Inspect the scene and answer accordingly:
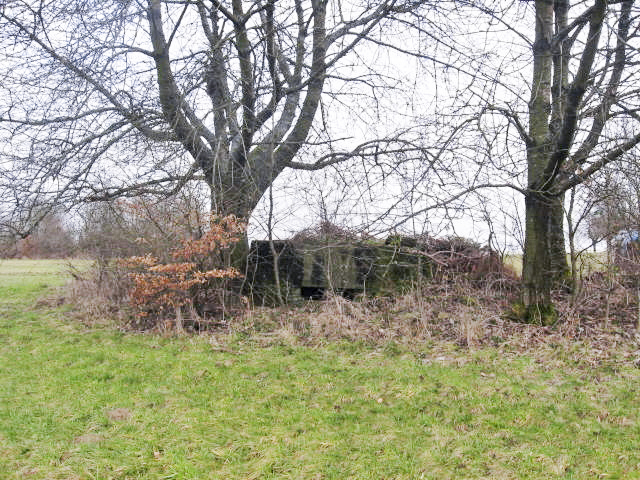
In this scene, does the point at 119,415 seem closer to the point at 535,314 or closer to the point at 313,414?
the point at 313,414

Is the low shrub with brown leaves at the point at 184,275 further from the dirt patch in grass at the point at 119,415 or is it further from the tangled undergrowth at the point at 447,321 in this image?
the dirt patch in grass at the point at 119,415

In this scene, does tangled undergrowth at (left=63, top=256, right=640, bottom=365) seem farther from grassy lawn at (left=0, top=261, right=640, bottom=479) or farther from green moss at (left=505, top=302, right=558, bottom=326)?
grassy lawn at (left=0, top=261, right=640, bottom=479)

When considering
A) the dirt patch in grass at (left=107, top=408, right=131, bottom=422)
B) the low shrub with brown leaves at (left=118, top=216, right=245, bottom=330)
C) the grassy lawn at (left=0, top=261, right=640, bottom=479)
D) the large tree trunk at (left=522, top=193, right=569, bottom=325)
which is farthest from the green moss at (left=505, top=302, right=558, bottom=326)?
the dirt patch in grass at (left=107, top=408, right=131, bottom=422)

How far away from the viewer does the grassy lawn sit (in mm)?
4195

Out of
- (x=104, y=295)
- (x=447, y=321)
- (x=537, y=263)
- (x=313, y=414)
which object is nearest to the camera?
(x=313, y=414)

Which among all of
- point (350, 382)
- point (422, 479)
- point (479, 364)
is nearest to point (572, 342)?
point (479, 364)

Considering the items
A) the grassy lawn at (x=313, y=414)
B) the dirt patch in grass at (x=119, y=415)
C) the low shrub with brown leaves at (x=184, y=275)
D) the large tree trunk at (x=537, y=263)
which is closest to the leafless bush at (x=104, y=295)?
the low shrub with brown leaves at (x=184, y=275)

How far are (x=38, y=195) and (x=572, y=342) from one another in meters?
7.63

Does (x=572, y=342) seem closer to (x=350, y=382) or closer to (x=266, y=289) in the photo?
(x=350, y=382)

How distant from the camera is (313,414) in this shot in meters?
5.16

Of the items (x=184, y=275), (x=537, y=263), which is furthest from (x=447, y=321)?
(x=184, y=275)

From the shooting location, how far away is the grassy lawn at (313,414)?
13.8ft

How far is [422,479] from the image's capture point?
394 centimetres

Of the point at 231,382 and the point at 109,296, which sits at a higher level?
the point at 109,296
